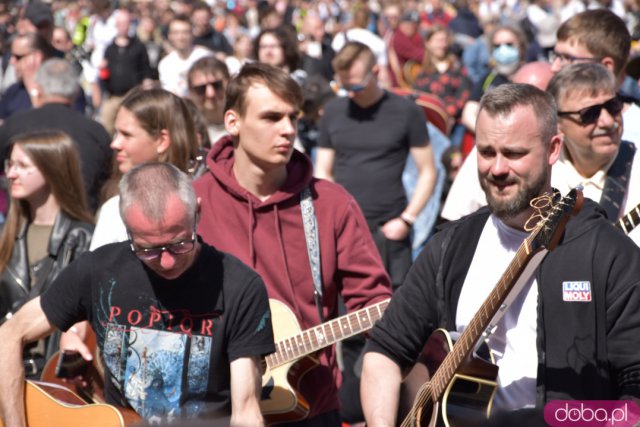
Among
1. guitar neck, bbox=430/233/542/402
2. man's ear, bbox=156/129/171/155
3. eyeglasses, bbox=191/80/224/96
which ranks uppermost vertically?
eyeglasses, bbox=191/80/224/96

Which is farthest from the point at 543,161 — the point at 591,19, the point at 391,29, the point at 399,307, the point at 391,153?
the point at 391,29

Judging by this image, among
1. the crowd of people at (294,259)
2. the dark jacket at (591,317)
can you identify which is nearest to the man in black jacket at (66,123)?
the crowd of people at (294,259)

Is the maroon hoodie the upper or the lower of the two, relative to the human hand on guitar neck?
upper

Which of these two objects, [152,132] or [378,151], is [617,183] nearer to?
[152,132]

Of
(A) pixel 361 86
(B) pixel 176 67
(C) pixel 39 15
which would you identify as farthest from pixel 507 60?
(C) pixel 39 15

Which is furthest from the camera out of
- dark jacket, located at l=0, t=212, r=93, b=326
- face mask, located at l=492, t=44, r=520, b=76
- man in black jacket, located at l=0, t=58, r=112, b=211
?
face mask, located at l=492, t=44, r=520, b=76

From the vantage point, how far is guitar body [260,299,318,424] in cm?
438

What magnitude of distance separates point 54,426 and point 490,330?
71.1 inches

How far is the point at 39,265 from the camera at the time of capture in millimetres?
5551

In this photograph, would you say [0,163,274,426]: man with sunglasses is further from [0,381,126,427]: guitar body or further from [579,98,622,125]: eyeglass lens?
[579,98,622,125]: eyeglass lens

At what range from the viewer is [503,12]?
Answer: 2095 cm

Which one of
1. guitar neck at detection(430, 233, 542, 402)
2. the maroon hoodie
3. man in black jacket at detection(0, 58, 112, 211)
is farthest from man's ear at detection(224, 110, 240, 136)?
man in black jacket at detection(0, 58, 112, 211)

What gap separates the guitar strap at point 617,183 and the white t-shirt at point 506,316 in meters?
1.05

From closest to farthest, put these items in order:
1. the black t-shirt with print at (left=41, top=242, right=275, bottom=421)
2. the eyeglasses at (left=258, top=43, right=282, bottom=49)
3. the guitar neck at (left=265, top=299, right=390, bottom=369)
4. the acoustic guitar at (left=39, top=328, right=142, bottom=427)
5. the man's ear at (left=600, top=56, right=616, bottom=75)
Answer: the black t-shirt with print at (left=41, top=242, right=275, bottom=421) < the guitar neck at (left=265, top=299, right=390, bottom=369) < the acoustic guitar at (left=39, top=328, right=142, bottom=427) < the man's ear at (left=600, top=56, right=616, bottom=75) < the eyeglasses at (left=258, top=43, right=282, bottom=49)
